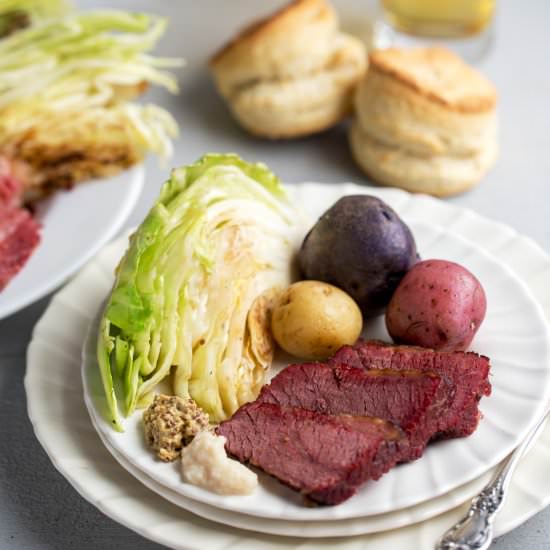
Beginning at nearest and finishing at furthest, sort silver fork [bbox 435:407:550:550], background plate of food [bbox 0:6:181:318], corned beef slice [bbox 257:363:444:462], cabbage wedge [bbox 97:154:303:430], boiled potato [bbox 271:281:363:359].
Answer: silver fork [bbox 435:407:550:550] → corned beef slice [bbox 257:363:444:462] → cabbage wedge [bbox 97:154:303:430] → boiled potato [bbox 271:281:363:359] → background plate of food [bbox 0:6:181:318]

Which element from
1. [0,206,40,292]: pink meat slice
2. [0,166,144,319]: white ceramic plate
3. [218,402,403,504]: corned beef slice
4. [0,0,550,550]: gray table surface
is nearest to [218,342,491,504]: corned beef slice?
[218,402,403,504]: corned beef slice

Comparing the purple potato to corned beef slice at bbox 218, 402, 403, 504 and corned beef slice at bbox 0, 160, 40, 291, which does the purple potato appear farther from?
corned beef slice at bbox 0, 160, 40, 291

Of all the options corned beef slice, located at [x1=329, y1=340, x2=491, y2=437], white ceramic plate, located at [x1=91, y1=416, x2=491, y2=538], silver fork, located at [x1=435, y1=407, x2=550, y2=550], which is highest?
corned beef slice, located at [x1=329, y1=340, x2=491, y2=437]

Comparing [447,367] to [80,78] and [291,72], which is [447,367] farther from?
[80,78]

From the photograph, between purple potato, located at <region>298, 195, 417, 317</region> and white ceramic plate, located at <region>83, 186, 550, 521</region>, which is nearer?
white ceramic plate, located at <region>83, 186, 550, 521</region>

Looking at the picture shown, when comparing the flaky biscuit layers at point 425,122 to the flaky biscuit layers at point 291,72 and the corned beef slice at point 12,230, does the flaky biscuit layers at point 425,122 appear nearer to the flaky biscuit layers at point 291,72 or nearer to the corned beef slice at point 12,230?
the flaky biscuit layers at point 291,72

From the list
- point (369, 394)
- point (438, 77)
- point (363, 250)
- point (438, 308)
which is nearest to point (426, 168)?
point (438, 77)
